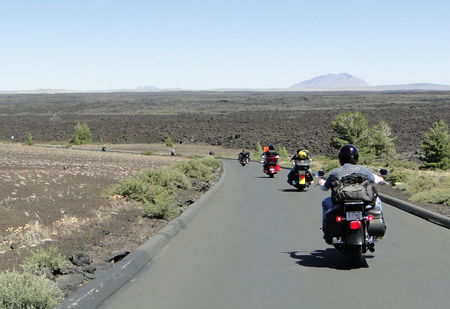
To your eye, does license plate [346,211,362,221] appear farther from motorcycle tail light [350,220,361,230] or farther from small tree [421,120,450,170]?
small tree [421,120,450,170]

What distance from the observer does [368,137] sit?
83625 millimetres

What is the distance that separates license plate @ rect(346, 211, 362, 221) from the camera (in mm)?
7976

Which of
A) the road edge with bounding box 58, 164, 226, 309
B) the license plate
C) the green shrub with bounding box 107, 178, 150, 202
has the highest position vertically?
the license plate

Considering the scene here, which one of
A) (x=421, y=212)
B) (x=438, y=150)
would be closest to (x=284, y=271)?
(x=421, y=212)

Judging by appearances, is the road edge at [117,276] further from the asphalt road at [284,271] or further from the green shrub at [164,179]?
the green shrub at [164,179]

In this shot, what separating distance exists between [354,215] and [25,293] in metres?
4.46

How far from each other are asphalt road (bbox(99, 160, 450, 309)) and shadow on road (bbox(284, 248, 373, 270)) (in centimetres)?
1

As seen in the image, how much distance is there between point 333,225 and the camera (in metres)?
8.25

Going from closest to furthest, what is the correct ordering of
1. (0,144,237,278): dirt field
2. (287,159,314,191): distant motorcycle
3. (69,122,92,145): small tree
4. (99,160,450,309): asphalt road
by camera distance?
(99,160,450,309): asphalt road → (0,144,237,278): dirt field → (287,159,314,191): distant motorcycle → (69,122,92,145): small tree

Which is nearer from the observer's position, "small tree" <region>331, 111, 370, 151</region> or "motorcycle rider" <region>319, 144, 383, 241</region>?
"motorcycle rider" <region>319, 144, 383, 241</region>

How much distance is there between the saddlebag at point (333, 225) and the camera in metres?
8.23

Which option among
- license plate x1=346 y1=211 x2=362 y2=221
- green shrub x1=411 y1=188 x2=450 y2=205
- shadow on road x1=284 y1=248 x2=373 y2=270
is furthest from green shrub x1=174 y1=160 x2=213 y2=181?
license plate x1=346 y1=211 x2=362 y2=221

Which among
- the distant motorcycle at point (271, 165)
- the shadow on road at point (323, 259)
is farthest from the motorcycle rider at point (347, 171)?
the distant motorcycle at point (271, 165)

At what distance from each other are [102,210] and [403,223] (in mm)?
7106
